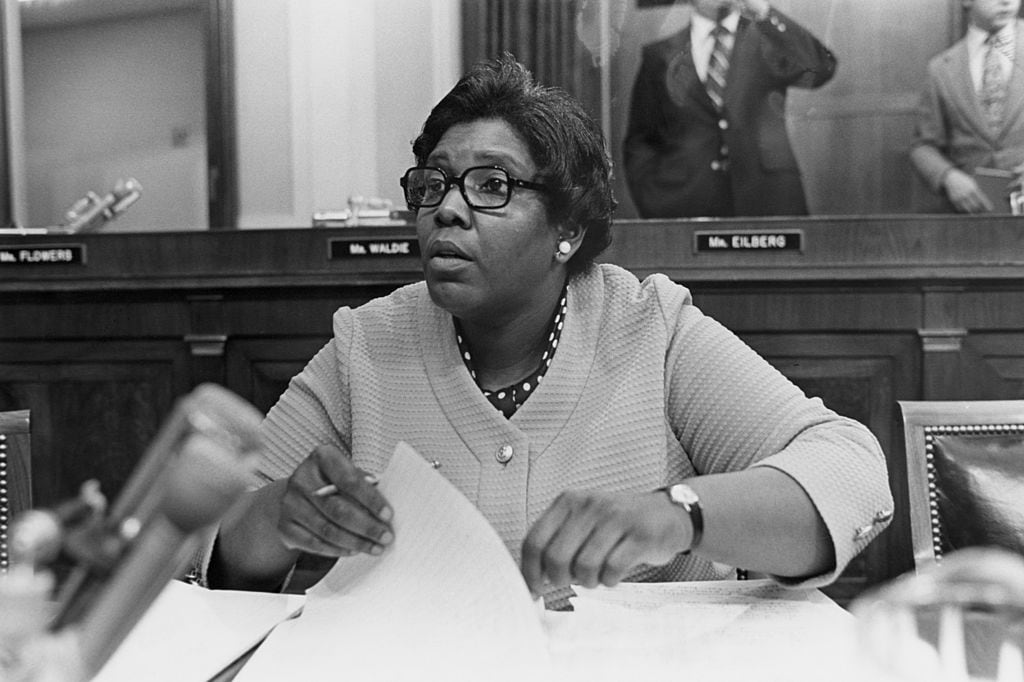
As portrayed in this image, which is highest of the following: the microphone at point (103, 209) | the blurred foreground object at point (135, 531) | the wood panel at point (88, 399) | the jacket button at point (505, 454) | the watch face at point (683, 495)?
the microphone at point (103, 209)

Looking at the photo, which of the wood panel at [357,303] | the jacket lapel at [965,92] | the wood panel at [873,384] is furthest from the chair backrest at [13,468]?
the jacket lapel at [965,92]

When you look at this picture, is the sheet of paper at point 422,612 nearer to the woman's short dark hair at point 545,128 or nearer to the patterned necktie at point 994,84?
the woman's short dark hair at point 545,128

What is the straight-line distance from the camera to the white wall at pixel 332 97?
4629mm

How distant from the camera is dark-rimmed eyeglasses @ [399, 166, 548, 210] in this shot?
52.5 inches

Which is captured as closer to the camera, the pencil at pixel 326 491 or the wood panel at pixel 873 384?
the pencil at pixel 326 491

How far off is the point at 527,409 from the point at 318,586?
0.40 metres

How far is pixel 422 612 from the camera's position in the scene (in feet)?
2.95

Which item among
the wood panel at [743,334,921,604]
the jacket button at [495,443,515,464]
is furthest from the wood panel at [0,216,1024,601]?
the jacket button at [495,443,515,464]

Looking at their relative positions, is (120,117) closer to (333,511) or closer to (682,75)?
(682,75)

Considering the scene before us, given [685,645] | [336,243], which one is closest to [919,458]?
[685,645]

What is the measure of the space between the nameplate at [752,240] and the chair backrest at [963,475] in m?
1.17

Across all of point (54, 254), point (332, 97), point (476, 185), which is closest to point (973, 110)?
point (332, 97)

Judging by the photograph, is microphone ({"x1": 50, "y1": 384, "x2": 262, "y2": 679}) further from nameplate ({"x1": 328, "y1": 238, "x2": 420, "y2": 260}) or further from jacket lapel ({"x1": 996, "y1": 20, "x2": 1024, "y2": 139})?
jacket lapel ({"x1": 996, "y1": 20, "x2": 1024, "y2": 139})

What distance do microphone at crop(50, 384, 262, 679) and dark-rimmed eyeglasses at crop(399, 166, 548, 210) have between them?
39.4 inches
